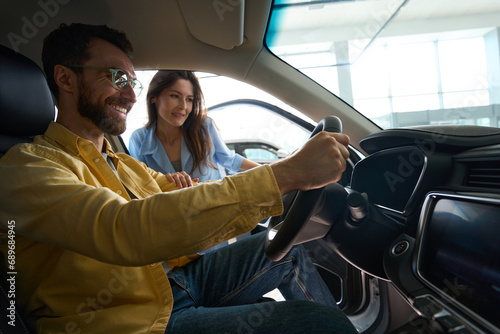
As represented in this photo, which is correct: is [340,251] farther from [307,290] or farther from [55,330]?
[55,330]

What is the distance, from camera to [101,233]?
68 centimetres

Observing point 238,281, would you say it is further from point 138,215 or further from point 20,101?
point 20,101

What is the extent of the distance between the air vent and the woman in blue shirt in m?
1.51

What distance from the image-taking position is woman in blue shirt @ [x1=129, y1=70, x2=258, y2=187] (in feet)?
7.23

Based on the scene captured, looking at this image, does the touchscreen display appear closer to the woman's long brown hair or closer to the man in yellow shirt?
the man in yellow shirt

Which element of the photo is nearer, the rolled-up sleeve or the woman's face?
the rolled-up sleeve

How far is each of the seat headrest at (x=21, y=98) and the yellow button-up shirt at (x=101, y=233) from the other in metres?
0.25

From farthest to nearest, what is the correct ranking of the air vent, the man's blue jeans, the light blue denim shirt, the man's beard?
the light blue denim shirt
the man's beard
the man's blue jeans
the air vent

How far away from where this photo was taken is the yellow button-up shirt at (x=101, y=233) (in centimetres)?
68

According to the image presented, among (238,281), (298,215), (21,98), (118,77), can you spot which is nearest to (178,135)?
(118,77)

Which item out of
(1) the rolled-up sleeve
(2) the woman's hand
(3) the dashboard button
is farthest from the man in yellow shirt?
(2) the woman's hand

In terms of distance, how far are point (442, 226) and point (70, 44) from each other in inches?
54.8

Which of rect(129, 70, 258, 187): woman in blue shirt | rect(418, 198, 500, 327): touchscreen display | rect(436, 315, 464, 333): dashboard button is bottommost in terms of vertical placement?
rect(436, 315, 464, 333): dashboard button

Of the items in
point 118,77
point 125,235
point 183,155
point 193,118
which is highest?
point 118,77
